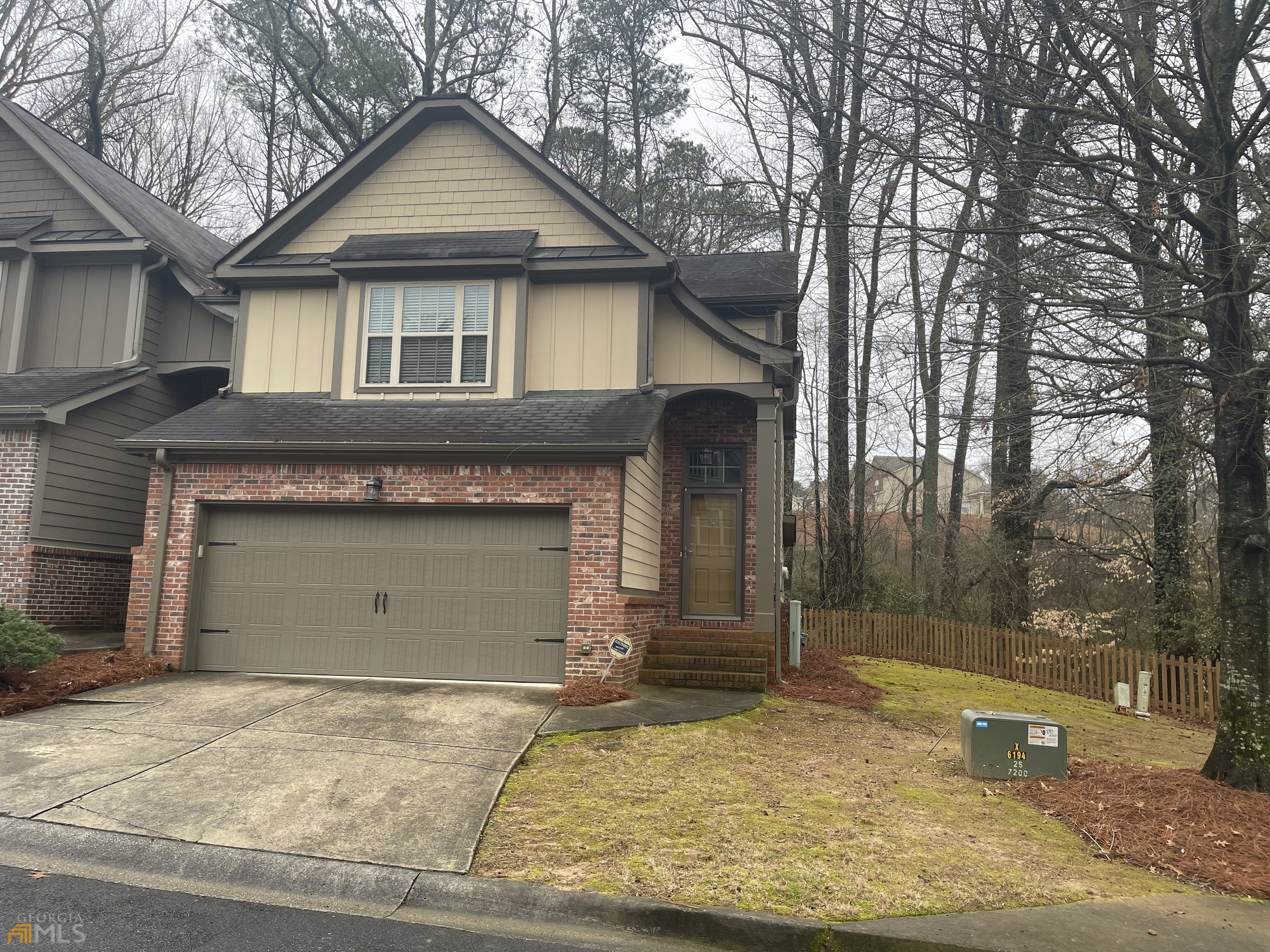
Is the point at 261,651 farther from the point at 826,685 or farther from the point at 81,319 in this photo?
the point at 826,685

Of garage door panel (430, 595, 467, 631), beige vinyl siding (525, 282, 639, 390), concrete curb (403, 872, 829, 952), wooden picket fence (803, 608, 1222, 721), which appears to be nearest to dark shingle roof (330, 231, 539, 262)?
beige vinyl siding (525, 282, 639, 390)

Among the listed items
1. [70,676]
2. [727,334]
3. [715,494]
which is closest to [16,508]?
[70,676]

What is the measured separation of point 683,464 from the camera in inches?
503

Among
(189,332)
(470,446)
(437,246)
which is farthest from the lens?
(189,332)

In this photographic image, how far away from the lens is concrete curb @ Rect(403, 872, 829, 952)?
14.4 feet

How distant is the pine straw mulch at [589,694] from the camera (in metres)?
8.87

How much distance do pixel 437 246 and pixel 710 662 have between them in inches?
267

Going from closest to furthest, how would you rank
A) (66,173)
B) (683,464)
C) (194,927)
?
(194,927) < (683,464) < (66,173)

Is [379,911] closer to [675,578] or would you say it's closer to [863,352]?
[675,578]

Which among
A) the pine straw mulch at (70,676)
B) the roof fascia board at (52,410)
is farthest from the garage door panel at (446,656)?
the roof fascia board at (52,410)

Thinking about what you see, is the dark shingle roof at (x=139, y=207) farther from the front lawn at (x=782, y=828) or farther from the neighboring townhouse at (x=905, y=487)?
the neighboring townhouse at (x=905, y=487)

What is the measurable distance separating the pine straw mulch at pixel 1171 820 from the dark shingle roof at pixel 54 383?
1293cm

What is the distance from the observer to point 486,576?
10.1 m

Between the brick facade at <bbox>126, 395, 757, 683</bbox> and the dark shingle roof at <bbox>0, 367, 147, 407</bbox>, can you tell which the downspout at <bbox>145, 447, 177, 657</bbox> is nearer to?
the brick facade at <bbox>126, 395, 757, 683</bbox>
